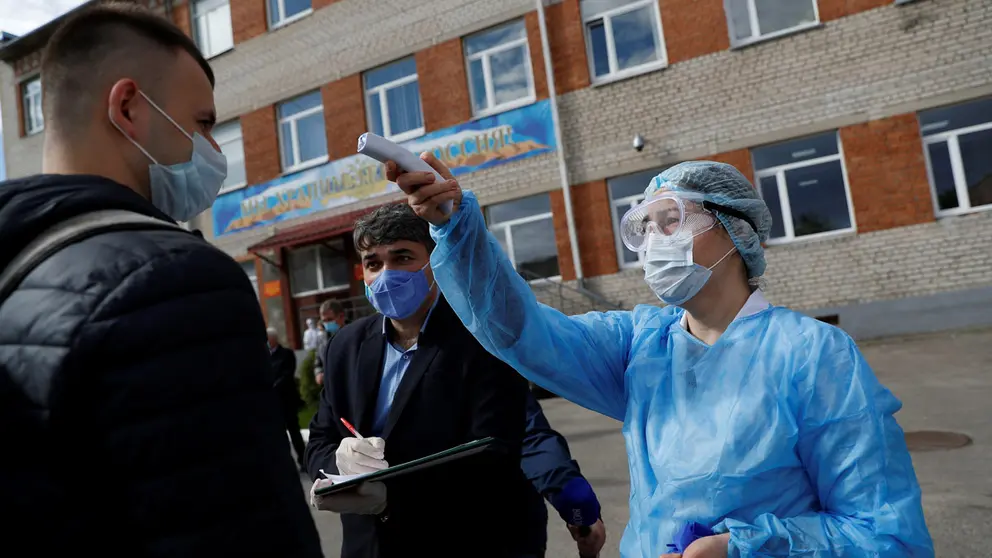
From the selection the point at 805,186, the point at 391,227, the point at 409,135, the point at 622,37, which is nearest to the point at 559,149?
the point at 622,37

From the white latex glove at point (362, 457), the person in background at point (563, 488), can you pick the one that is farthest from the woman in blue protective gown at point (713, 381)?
the white latex glove at point (362, 457)

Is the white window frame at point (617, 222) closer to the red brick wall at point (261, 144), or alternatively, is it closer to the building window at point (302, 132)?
the building window at point (302, 132)

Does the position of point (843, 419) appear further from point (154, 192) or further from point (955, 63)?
point (955, 63)

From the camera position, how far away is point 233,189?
17.6 metres

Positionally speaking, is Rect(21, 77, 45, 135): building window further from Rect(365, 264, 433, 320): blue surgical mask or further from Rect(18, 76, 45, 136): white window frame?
Rect(365, 264, 433, 320): blue surgical mask

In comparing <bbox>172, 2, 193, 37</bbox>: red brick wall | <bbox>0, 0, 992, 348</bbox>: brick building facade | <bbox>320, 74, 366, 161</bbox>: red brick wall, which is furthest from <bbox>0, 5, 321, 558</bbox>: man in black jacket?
<bbox>172, 2, 193, 37</bbox>: red brick wall

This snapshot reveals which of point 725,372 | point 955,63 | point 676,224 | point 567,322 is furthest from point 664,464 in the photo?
point 955,63

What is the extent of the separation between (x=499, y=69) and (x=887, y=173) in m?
7.61

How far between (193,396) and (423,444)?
1378 mm

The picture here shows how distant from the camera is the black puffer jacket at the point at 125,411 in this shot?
0.87 metres

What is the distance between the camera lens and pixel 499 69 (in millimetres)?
14117

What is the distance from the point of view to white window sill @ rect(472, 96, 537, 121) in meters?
13.7

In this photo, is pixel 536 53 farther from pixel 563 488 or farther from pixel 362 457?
pixel 362 457

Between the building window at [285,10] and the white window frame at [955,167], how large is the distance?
45.0ft
